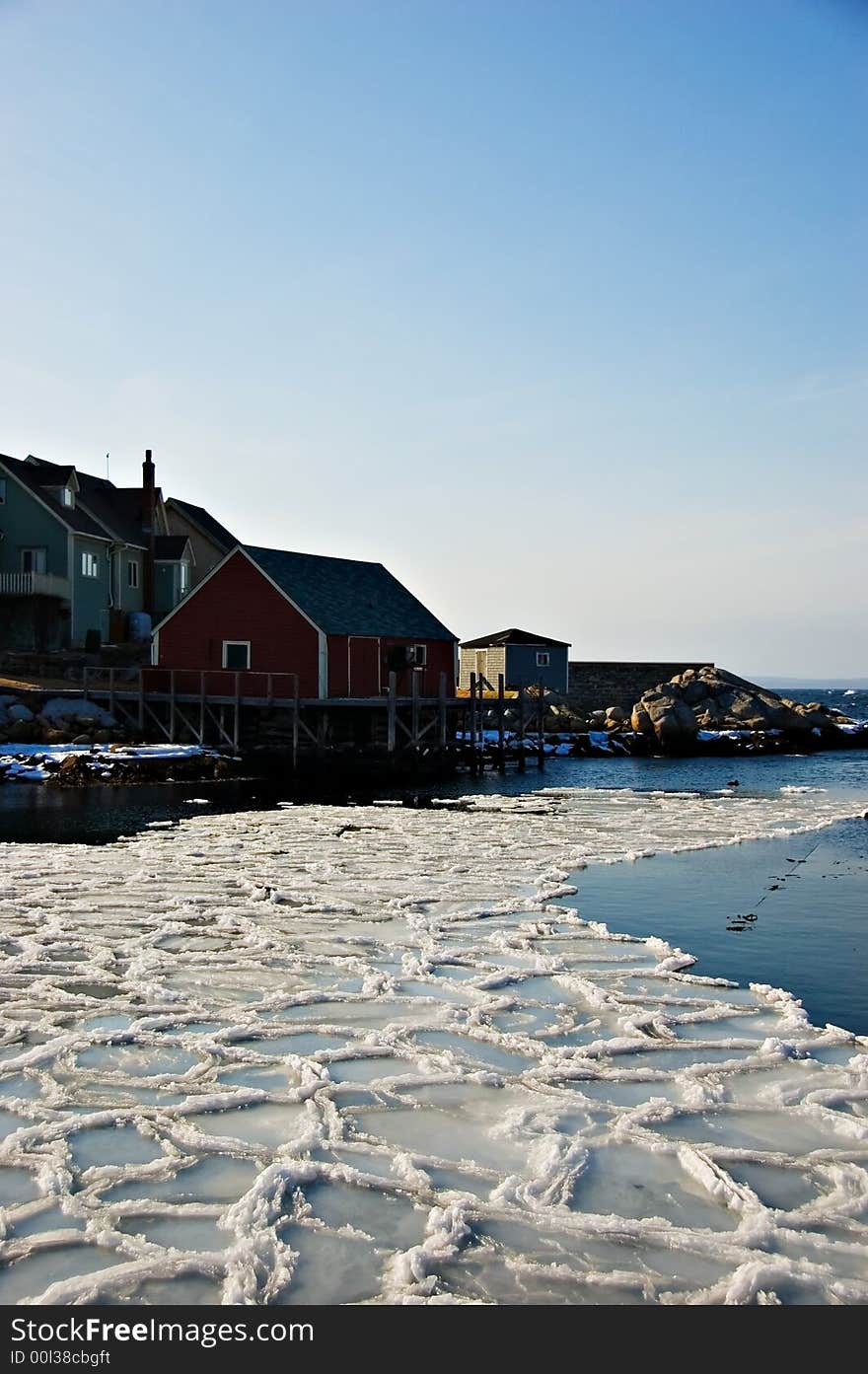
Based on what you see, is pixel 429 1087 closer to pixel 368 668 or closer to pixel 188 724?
pixel 188 724

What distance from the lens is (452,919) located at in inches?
496

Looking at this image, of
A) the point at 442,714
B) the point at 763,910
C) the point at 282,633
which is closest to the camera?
the point at 763,910

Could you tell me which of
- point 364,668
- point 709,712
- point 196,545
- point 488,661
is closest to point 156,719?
point 364,668

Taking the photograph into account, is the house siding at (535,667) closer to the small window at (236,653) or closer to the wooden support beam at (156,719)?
the small window at (236,653)

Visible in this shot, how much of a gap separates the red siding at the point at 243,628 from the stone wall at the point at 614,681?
91.9 feet

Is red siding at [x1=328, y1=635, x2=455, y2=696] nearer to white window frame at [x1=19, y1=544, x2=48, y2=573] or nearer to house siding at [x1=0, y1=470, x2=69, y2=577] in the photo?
house siding at [x1=0, y1=470, x2=69, y2=577]

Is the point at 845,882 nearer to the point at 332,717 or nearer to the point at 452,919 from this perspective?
the point at 452,919

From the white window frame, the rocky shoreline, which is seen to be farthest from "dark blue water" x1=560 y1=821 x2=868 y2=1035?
the white window frame

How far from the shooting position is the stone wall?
65250 millimetres

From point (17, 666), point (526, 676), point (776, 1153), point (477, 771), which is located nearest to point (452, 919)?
point (776, 1153)

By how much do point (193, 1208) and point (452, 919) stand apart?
722 cm

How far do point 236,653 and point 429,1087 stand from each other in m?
33.9

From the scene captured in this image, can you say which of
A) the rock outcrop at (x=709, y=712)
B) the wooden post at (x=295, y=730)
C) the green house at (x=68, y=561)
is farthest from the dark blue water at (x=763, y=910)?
the green house at (x=68, y=561)

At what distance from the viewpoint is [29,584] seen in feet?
148
